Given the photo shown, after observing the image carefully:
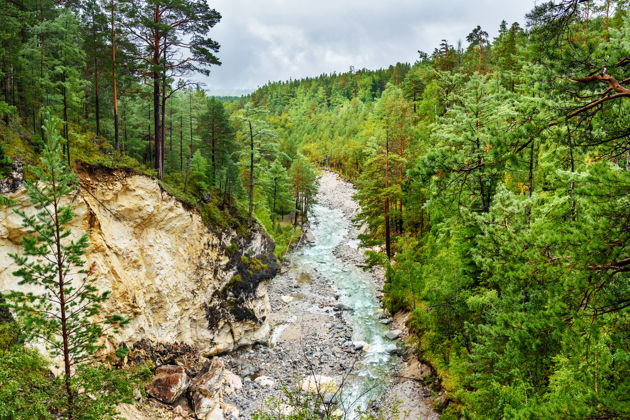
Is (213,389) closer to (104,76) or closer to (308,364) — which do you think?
(308,364)

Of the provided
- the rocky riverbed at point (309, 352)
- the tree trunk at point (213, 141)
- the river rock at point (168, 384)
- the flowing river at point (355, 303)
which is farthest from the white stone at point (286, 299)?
the tree trunk at point (213, 141)

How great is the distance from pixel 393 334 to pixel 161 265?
1305cm

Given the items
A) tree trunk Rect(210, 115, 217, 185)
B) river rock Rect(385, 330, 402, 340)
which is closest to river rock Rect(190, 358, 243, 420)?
river rock Rect(385, 330, 402, 340)

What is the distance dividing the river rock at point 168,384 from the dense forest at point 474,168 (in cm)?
788

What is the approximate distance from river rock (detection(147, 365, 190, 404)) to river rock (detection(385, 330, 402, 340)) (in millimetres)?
10939

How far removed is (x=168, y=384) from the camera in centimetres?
1451

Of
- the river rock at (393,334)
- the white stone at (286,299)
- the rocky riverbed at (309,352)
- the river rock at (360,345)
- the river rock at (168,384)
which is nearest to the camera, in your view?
the river rock at (168,384)

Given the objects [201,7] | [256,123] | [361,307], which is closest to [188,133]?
[256,123]

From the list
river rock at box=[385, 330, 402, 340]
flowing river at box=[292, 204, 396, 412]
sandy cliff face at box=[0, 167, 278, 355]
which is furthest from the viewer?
river rock at box=[385, 330, 402, 340]

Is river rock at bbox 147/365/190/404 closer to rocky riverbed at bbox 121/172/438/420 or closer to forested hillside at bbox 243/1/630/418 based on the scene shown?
rocky riverbed at bbox 121/172/438/420

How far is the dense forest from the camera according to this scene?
15.2 ft

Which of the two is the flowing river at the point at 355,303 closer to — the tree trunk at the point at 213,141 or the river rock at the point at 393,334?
the river rock at the point at 393,334

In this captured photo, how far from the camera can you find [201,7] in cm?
1750

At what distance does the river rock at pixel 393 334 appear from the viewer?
20237 mm
